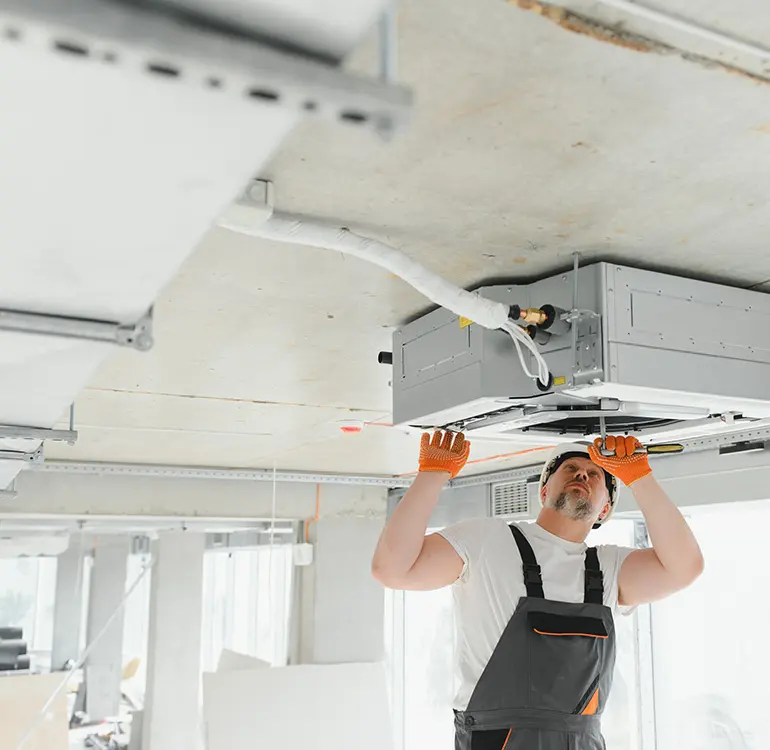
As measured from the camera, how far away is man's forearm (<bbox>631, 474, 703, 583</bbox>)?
7.23 feet

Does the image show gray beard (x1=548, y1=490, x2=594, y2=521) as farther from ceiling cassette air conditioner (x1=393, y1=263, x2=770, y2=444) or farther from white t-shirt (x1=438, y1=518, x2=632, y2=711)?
ceiling cassette air conditioner (x1=393, y1=263, x2=770, y2=444)

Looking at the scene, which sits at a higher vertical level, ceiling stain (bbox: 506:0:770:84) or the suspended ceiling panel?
ceiling stain (bbox: 506:0:770:84)

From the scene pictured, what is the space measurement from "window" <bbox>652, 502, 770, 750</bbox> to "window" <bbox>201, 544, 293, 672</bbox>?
3916 millimetres

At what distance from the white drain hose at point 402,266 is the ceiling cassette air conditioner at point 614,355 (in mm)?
72

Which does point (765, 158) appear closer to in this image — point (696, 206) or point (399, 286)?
point (696, 206)

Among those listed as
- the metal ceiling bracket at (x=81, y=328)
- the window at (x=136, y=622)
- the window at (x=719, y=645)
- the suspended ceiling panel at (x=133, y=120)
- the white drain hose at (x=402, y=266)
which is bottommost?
the window at (x=136, y=622)

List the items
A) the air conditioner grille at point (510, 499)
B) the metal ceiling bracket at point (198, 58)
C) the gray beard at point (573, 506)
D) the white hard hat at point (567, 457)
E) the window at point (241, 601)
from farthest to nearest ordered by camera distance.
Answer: the window at point (241, 601) → the air conditioner grille at point (510, 499) → the white hard hat at point (567, 457) → the gray beard at point (573, 506) → the metal ceiling bracket at point (198, 58)

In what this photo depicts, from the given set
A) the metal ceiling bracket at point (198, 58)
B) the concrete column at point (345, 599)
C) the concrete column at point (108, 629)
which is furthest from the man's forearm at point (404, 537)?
the concrete column at point (108, 629)

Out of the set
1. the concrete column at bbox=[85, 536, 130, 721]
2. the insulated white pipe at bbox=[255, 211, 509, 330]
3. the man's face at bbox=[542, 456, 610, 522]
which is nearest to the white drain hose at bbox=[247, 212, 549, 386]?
the insulated white pipe at bbox=[255, 211, 509, 330]

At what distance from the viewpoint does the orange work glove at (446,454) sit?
2182 millimetres

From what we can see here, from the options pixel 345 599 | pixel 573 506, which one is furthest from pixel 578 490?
pixel 345 599

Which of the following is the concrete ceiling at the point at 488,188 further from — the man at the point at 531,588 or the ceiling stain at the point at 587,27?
the man at the point at 531,588

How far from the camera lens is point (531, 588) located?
84.9 inches

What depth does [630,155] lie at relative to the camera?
1.26 meters
